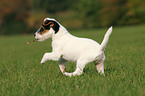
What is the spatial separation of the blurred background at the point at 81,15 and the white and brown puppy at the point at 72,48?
39.2m

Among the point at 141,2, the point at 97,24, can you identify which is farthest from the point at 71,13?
the point at 141,2

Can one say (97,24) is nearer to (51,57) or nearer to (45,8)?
(45,8)

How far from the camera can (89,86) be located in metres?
3.33

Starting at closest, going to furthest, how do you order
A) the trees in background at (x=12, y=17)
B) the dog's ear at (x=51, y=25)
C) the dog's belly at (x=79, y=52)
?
the dog's belly at (x=79, y=52), the dog's ear at (x=51, y=25), the trees in background at (x=12, y=17)

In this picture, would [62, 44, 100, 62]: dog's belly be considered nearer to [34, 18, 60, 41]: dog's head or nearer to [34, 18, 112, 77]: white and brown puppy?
[34, 18, 112, 77]: white and brown puppy

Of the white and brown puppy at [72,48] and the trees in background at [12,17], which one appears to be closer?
the white and brown puppy at [72,48]

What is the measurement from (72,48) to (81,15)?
44535 millimetres

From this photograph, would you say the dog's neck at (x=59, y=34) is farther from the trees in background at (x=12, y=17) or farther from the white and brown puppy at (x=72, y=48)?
the trees in background at (x=12, y=17)

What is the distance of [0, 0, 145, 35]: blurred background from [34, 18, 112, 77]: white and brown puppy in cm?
3923

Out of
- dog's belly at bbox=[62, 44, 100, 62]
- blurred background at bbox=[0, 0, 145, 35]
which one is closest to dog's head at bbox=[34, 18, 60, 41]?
dog's belly at bbox=[62, 44, 100, 62]

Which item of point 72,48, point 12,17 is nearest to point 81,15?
point 12,17

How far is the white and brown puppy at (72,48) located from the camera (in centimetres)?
389

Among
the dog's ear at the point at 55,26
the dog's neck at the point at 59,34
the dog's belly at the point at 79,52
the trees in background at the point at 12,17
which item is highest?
the trees in background at the point at 12,17

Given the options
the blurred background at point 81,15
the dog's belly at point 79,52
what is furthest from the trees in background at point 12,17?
the dog's belly at point 79,52
